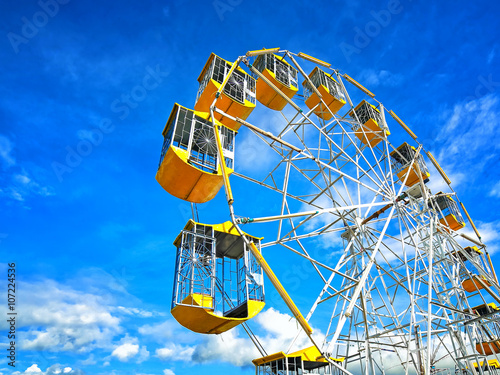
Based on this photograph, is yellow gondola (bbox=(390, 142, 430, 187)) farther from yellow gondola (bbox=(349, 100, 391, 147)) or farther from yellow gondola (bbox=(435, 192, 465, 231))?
yellow gondola (bbox=(435, 192, 465, 231))

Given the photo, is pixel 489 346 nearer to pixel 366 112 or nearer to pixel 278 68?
pixel 366 112

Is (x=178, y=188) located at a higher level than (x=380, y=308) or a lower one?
higher

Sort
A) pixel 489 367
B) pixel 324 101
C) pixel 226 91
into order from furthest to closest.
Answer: pixel 324 101
pixel 226 91
pixel 489 367

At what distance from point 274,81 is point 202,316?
12941 mm

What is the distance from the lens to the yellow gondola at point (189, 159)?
14.2 meters

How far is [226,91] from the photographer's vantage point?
17.3 metres

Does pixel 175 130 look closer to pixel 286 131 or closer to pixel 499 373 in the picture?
pixel 286 131

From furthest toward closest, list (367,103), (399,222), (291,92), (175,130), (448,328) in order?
(367,103)
(291,92)
(175,130)
(399,222)
(448,328)

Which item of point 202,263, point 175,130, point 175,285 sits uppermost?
point 175,130

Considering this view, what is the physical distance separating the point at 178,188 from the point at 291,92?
944 centimetres

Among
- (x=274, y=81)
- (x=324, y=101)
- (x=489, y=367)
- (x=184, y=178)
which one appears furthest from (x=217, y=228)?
(x=489, y=367)

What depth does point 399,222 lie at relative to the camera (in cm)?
1444

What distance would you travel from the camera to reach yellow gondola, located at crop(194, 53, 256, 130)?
17125mm

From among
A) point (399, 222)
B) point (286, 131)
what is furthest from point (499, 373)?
point (286, 131)
